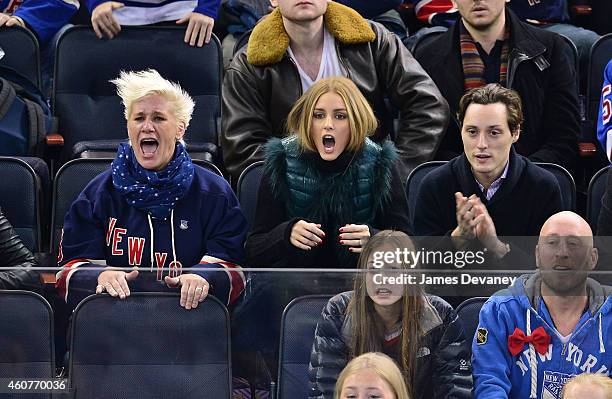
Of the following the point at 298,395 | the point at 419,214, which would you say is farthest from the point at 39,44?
the point at 298,395

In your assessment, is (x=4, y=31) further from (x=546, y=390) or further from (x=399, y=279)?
(x=546, y=390)

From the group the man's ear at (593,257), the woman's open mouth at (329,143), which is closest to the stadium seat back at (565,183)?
the woman's open mouth at (329,143)

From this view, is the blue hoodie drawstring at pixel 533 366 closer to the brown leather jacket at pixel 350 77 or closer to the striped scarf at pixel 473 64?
the brown leather jacket at pixel 350 77

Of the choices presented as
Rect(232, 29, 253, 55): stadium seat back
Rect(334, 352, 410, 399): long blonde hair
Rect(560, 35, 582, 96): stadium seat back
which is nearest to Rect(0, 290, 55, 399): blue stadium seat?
Rect(334, 352, 410, 399): long blonde hair

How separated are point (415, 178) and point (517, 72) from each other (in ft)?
2.52

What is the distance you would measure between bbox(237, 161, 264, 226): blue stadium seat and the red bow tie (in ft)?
4.35

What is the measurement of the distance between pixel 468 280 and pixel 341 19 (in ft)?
5.79

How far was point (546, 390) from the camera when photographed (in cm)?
351

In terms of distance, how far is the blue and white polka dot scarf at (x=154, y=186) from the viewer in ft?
14.0

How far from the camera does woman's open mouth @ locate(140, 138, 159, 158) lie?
436 centimetres

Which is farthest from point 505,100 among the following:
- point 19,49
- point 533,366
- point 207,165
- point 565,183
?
point 19,49

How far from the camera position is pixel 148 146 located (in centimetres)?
437

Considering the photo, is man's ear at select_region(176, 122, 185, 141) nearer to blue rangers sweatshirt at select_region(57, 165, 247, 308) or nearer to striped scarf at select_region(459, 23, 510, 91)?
blue rangers sweatshirt at select_region(57, 165, 247, 308)

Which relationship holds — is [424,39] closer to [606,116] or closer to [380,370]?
[606,116]
